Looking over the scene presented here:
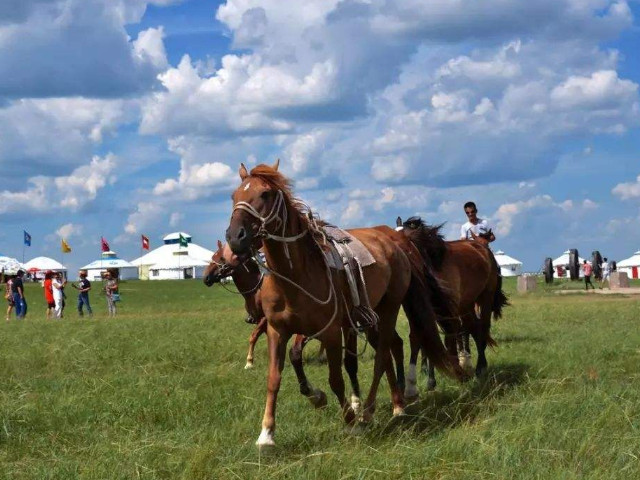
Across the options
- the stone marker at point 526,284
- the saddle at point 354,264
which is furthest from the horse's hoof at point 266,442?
the stone marker at point 526,284

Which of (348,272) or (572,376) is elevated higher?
(348,272)

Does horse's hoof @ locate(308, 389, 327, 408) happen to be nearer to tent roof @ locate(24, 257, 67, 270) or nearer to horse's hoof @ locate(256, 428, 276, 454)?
horse's hoof @ locate(256, 428, 276, 454)

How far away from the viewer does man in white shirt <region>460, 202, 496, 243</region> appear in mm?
12609

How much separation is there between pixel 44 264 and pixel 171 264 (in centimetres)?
1508

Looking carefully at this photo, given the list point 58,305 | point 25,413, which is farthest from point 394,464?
point 58,305

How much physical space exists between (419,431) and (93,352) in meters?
6.55

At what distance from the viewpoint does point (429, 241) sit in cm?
1035

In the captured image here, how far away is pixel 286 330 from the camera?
6.77m

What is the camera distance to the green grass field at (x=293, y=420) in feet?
18.1

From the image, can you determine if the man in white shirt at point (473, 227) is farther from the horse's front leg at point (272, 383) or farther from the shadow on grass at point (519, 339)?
the horse's front leg at point (272, 383)

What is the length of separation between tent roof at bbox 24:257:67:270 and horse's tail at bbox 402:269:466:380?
90.7 metres

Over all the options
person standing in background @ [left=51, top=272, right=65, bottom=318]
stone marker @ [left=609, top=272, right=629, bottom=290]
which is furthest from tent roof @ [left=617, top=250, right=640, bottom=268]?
person standing in background @ [left=51, top=272, right=65, bottom=318]

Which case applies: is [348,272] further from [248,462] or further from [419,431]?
[248,462]

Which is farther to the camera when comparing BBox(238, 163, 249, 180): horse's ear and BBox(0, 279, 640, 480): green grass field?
BBox(238, 163, 249, 180): horse's ear
